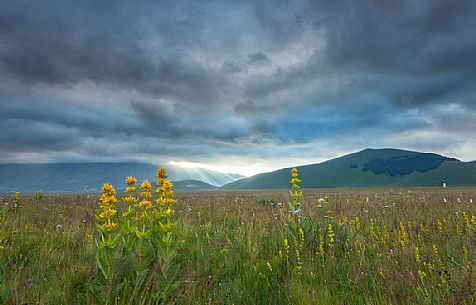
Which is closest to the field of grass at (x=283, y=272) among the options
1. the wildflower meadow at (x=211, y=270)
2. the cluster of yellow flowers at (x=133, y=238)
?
the wildflower meadow at (x=211, y=270)

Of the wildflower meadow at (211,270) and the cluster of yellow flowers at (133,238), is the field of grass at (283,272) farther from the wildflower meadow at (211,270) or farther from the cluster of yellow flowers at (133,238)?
the cluster of yellow flowers at (133,238)

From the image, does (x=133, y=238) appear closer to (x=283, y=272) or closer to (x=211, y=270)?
(x=211, y=270)

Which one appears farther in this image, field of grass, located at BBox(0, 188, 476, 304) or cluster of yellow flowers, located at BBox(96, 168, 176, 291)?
cluster of yellow flowers, located at BBox(96, 168, 176, 291)

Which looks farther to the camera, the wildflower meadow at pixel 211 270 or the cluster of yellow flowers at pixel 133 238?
the cluster of yellow flowers at pixel 133 238

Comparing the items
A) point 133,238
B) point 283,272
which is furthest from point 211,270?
point 133,238

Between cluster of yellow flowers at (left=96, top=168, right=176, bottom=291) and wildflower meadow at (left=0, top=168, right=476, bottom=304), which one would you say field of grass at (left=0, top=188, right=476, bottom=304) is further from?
cluster of yellow flowers at (left=96, top=168, right=176, bottom=291)

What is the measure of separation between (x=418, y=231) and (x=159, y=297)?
17.0ft

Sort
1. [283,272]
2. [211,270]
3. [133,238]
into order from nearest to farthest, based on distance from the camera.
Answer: [133,238] < [283,272] < [211,270]

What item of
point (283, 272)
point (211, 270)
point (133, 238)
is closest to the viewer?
point (133, 238)

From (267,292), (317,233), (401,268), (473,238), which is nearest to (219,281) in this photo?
(267,292)

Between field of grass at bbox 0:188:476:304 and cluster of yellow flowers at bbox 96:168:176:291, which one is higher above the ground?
cluster of yellow flowers at bbox 96:168:176:291

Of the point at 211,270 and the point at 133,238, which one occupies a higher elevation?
the point at 133,238

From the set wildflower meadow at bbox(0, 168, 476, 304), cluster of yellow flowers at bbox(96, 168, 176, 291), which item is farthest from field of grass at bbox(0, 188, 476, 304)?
cluster of yellow flowers at bbox(96, 168, 176, 291)

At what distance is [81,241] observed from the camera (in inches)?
227
